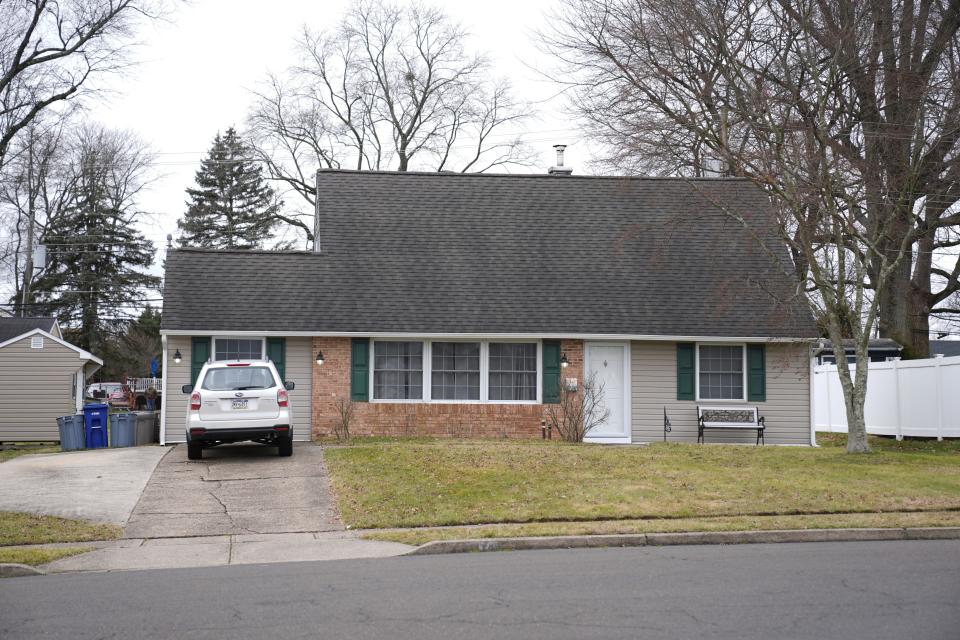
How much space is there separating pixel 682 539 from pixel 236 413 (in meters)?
9.38

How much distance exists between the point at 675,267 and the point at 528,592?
17640mm

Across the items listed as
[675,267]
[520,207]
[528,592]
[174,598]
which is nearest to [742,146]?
[675,267]

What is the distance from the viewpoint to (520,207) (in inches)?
1030

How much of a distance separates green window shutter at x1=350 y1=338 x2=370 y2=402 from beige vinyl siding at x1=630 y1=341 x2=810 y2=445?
617cm

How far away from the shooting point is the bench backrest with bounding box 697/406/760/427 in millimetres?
22531

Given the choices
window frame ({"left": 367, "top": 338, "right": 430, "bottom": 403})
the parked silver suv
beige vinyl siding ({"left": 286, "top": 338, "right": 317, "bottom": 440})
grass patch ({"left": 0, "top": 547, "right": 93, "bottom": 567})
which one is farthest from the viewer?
window frame ({"left": 367, "top": 338, "right": 430, "bottom": 403})

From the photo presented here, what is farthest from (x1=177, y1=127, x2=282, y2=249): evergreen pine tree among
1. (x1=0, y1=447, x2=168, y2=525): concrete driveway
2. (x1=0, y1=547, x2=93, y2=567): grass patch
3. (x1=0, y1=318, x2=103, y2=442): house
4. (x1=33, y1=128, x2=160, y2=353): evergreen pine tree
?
(x1=0, y1=547, x2=93, y2=567): grass patch

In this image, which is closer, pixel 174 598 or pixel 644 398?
pixel 174 598

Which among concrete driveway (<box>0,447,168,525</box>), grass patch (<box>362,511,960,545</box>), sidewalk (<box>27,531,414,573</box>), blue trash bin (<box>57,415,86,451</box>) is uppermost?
blue trash bin (<box>57,415,86,451</box>)

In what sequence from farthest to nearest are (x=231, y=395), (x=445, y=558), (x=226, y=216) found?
1. (x=226, y=216)
2. (x=231, y=395)
3. (x=445, y=558)

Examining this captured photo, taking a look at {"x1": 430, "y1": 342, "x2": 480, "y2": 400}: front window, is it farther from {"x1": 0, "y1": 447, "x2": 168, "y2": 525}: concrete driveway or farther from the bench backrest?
{"x1": 0, "y1": 447, "x2": 168, "y2": 525}: concrete driveway

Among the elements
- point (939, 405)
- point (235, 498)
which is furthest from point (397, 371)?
point (939, 405)

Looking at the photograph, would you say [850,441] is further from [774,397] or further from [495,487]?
[495,487]

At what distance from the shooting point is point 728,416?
22.7 metres
